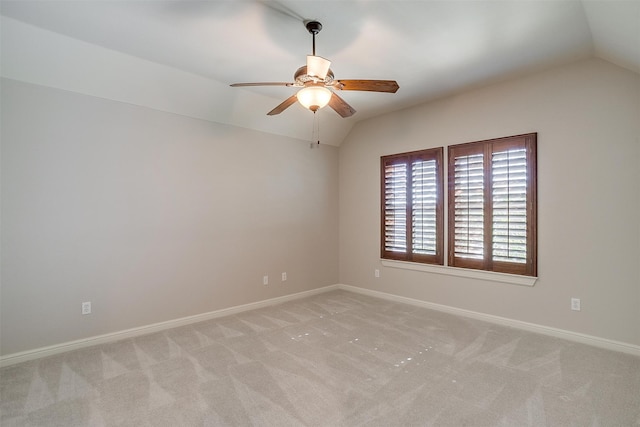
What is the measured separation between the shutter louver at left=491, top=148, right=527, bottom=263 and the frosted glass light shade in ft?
7.99

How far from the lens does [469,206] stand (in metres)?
3.99

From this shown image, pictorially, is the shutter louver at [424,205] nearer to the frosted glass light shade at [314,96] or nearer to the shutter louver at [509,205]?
the shutter louver at [509,205]

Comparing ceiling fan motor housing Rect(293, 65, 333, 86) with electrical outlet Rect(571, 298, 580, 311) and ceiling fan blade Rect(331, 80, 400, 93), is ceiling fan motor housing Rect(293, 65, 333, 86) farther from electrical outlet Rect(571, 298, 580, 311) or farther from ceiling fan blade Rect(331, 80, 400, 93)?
electrical outlet Rect(571, 298, 580, 311)

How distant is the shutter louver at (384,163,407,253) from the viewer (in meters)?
4.71

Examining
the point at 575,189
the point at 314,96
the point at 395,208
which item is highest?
the point at 314,96

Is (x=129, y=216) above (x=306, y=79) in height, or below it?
below

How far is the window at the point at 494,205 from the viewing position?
354cm

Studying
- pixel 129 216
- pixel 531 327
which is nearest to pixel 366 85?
pixel 129 216

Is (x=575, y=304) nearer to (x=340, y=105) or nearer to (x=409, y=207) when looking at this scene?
(x=409, y=207)

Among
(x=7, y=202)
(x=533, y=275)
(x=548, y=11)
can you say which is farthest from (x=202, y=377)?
(x=548, y=11)

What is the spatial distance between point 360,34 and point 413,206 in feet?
8.40

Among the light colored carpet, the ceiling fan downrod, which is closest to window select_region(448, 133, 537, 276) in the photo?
the light colored carpet

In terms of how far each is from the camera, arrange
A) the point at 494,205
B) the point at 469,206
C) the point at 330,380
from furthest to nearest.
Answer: the point at 469,206 < the point at 494,205 < the point at 330,380

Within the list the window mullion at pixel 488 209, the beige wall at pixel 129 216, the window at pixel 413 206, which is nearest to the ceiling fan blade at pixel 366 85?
the window mullion at pixel 488 209
